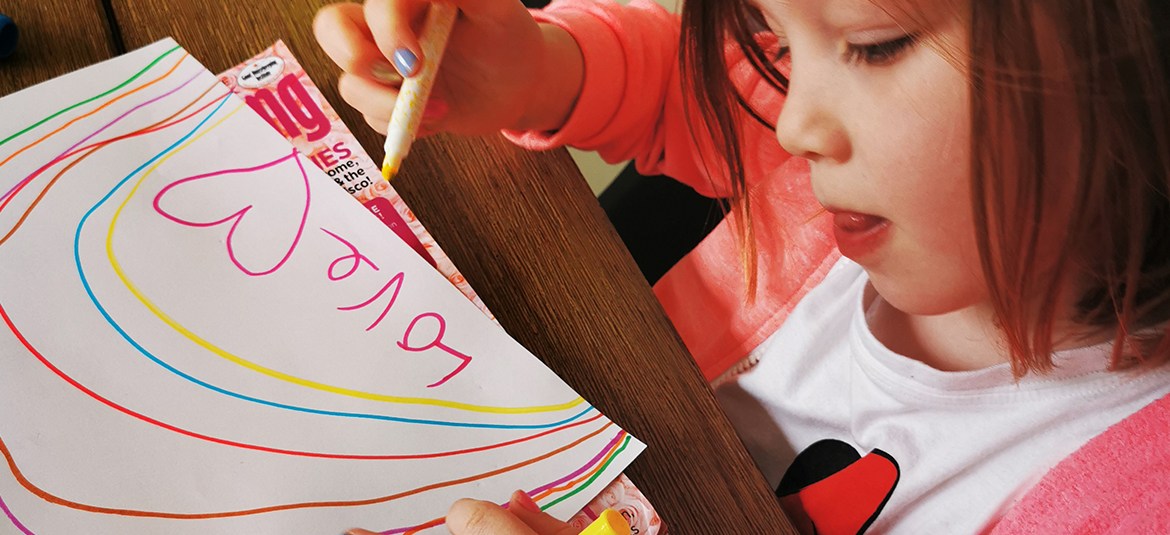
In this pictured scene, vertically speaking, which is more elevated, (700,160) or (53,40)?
(53,40)

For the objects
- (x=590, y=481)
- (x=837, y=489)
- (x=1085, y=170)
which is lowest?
(x=837, y=489)

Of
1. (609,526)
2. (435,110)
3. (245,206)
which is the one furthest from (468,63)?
(609,526)

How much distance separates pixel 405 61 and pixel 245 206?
105 mm

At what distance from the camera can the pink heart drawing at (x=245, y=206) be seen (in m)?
0.31

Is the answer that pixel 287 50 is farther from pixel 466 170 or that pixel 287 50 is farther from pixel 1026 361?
pixel 1026 361

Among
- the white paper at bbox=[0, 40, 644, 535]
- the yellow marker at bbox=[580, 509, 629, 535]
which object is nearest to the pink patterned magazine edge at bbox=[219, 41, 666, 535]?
the white paper at bbox=[0, 40, 644, 535]

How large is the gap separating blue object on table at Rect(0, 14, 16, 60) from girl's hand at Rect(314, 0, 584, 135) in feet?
0.46

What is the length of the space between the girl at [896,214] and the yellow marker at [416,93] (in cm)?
1

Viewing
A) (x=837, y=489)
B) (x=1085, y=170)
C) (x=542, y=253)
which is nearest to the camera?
(x=1085, y=170)

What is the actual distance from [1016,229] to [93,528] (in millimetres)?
364

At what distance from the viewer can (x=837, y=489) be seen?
0.44 metres

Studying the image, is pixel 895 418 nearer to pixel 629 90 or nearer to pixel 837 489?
pixel 837 489

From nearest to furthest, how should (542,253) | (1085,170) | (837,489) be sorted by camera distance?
(1085,170)
(542,253)
(837,489)

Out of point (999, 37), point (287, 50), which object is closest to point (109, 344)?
point (287, 50)
